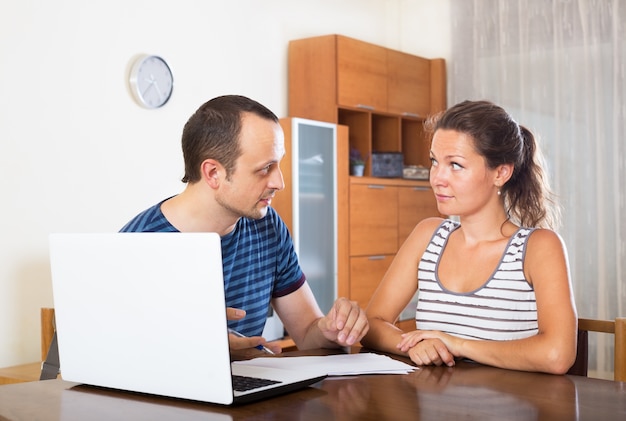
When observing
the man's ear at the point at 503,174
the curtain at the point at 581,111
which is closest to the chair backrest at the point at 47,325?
the man's ear at the point at 503,174

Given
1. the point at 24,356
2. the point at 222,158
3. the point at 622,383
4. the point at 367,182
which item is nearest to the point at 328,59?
the point at 367,182

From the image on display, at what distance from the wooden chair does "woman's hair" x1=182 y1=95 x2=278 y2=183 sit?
888 millimetres

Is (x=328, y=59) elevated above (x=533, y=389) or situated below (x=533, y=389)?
above

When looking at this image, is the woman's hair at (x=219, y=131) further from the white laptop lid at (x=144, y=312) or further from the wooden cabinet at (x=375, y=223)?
the wooden cabinet at (x=375, y=223)

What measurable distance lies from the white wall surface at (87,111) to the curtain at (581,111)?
1.85 m

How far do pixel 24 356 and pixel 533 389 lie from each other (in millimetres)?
2750

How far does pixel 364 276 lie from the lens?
5.30 metres

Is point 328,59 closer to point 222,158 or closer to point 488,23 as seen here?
point 488,23

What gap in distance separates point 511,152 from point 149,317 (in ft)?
3.78

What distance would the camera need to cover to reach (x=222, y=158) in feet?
6.72

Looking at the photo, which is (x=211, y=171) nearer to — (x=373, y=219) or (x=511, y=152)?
(x=511, y=152)

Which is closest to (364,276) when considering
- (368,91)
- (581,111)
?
(368,91)

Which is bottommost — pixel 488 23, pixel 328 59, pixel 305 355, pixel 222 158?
pixel 305 355

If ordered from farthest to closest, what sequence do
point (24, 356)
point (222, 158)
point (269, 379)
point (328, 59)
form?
point (328, 59) < point (24, 356) < point (222, 158) < point (269, 379)
